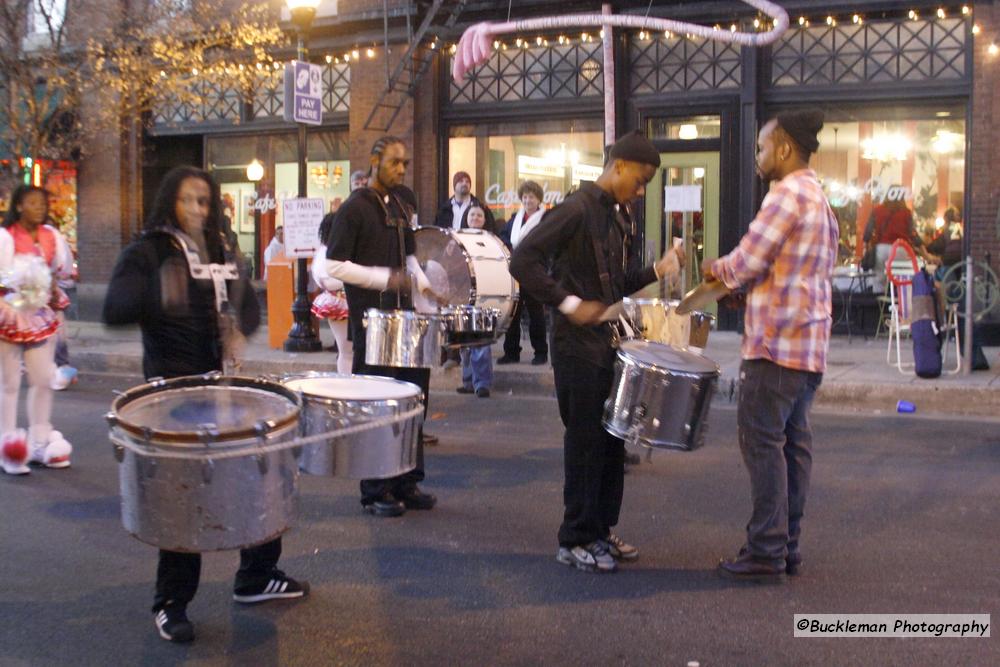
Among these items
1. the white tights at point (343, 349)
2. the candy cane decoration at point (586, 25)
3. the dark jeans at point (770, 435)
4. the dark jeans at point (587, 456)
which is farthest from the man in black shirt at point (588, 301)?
the candy cane decoration at point (586, 25)

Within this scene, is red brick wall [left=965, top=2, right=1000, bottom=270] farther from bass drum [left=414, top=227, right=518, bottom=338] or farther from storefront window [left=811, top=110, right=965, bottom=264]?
bass drum [left=414, top=227, right=518, bottom=338]

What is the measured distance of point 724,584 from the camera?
551 centimetres

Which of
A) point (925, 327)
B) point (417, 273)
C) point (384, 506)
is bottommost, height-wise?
point (384, 506)

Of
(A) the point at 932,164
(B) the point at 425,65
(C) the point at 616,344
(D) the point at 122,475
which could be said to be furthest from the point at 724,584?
(B) the point at 425,65

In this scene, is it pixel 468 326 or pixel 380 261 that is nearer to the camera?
pixel 380 261

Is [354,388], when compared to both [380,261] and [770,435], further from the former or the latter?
[770,435]

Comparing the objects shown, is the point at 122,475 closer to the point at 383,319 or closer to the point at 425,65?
the point at 383,319

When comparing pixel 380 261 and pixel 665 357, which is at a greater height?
pixel 380 261

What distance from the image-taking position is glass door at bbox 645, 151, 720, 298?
51.0 ft

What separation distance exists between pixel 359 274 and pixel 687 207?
981 cm

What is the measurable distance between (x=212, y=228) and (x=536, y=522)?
2.61 meters

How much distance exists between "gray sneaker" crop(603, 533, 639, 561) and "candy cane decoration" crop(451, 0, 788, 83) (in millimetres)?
8634

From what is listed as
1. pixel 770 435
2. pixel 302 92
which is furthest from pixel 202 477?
pixel 302 92

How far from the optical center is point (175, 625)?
479cm
